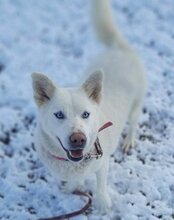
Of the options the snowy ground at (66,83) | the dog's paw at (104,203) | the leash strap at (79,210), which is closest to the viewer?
the leash strap at (79,210)

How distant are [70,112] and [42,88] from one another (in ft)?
1.07

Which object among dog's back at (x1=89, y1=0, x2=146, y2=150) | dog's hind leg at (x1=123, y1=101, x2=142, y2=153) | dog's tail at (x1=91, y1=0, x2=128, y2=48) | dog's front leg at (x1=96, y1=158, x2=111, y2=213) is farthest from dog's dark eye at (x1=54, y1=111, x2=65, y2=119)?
dog's tail at (x1=91, y1=0, x2=128, y2=48)

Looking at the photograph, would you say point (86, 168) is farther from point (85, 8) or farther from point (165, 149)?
point (85, 8)

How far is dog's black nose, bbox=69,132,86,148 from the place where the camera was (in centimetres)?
271

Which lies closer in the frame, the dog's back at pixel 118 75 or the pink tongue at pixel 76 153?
the pink tongue at pixel 76 153

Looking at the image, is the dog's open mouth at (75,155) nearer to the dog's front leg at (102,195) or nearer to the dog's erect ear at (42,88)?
the dog's erect ear at (42,88)

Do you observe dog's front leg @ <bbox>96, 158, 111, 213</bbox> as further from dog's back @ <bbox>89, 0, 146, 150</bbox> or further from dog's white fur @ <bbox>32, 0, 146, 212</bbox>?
dog's back @ <bbox>89, 0, 146, 150</bbox>

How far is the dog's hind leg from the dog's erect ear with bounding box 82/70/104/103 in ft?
3.58

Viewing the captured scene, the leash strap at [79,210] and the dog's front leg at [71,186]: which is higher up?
the dog's front leg at [71,186]

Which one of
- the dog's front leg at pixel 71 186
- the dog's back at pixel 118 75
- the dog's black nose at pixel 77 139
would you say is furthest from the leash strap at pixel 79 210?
the dog's black nose at pixel 77 139

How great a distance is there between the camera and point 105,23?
4254mm

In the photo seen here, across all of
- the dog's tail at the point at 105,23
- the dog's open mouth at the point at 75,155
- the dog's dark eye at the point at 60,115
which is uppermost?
the dog's tail at the point at 105,23

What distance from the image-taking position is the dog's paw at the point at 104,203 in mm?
3564

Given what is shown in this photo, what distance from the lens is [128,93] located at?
389 cm
